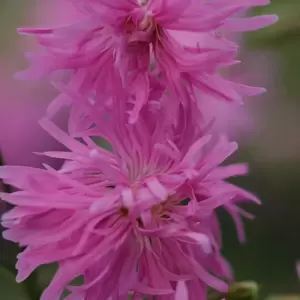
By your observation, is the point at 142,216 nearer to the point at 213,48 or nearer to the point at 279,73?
the point at 213,48

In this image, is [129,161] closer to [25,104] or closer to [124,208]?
[124,208]

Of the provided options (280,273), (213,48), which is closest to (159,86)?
(213,48)

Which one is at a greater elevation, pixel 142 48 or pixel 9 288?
pixel 142 48

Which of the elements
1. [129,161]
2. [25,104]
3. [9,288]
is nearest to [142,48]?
[129,161]

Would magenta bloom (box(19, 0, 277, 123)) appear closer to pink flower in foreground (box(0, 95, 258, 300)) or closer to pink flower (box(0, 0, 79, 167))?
pink flower in foreground (box(0, 95, 258, 300))

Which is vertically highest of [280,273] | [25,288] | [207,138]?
[207,138]

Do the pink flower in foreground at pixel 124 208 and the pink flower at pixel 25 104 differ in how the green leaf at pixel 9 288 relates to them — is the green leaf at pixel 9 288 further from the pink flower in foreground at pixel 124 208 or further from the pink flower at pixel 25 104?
the pink flower at pixel 25 104

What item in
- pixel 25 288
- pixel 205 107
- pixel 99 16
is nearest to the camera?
pixel 99 16

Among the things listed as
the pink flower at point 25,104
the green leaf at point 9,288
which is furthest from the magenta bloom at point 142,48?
the pink flower at point 25,104
